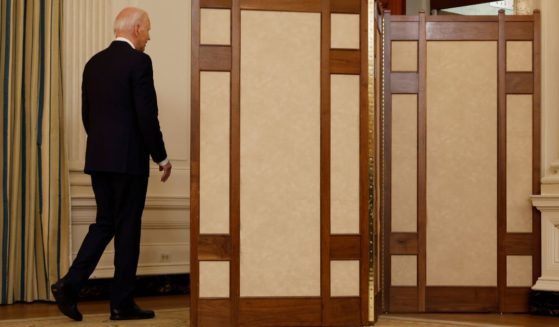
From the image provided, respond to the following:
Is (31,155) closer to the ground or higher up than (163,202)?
higher up

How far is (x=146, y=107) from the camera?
163 inches

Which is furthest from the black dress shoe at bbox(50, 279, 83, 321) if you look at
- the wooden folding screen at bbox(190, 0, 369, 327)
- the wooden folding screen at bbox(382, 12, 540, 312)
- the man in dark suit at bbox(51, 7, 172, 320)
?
the wooden folding screen at bbox(382, 12, 540, 312)

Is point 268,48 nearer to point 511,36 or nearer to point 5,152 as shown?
point 511,36

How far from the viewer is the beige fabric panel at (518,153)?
14.9ft

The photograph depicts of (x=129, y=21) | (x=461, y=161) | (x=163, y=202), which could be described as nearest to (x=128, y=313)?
(x=129, y=21)

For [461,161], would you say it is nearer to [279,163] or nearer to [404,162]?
[404,162]

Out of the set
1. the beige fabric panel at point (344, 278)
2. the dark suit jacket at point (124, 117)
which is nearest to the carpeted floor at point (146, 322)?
the beige fabric panel at point (344, 278)

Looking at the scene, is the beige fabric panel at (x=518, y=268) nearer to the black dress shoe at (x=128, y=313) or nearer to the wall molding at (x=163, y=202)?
the black dress shoe at (x=128, y=313)

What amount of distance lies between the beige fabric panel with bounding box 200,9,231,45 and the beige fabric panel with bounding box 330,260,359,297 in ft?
3.48

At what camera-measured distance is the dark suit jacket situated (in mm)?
4145

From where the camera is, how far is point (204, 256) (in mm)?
3836

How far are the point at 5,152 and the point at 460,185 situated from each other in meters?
2.43

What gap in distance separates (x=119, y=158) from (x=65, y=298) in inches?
26.7

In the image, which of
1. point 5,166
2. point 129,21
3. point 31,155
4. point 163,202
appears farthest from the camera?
point 163,202
